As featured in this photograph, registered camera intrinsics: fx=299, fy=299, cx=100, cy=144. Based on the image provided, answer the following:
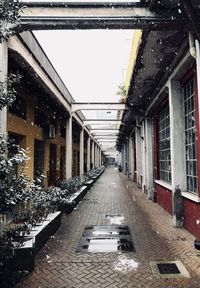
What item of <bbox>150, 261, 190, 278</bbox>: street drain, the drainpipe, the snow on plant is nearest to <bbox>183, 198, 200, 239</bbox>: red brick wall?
<bbox>150, 261, 190, 278</bbox>: street drain

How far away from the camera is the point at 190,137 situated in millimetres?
8266

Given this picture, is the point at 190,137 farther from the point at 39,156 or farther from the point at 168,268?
the point at 39,156

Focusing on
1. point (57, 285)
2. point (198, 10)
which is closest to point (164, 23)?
point (198, 10)

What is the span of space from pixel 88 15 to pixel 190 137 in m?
4.25

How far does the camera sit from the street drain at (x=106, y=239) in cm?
656

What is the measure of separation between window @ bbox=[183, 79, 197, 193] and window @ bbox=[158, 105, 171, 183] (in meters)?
2.43

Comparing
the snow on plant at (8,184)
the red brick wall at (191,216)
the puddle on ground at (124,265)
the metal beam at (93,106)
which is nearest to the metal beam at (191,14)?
the snow on plant at (8,184)

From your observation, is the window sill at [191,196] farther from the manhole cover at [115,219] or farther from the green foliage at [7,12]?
the green foliage at [7,12]

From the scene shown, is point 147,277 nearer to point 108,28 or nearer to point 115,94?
point 108,28

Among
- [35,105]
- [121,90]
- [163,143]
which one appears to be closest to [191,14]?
[163,143]

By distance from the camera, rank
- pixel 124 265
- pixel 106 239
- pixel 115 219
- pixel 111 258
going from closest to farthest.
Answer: pixel 124 265 < pixel 111 258 < pixel 106 239 < pixel 115 219

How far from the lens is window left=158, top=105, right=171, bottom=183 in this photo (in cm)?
1127

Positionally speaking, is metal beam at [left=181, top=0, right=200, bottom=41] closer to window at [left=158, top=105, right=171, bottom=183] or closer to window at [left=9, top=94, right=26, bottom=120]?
window at [left=158, top=105, right=171, bottom=183]

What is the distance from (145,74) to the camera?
9531mm
